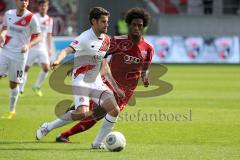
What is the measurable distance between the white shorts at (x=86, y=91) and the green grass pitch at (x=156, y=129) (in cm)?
69

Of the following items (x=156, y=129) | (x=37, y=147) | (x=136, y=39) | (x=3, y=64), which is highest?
(x=136, y=39)

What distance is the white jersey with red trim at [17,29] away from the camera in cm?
1350

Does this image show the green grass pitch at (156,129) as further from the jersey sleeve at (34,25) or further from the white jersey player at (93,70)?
the jersey sleeve at (34,25)

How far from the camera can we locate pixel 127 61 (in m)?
10.4

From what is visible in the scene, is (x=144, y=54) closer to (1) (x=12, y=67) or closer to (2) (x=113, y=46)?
(2) (x=113, y=46)

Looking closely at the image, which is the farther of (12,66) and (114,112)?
(12,66)

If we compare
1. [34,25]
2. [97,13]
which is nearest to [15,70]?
[34,25]

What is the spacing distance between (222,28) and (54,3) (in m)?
9.12

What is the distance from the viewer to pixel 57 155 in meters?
9.12

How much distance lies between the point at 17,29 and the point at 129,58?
3883 mm

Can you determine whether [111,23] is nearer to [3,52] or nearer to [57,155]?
[3,52]

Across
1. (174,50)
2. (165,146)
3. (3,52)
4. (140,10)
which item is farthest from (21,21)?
(174,50)

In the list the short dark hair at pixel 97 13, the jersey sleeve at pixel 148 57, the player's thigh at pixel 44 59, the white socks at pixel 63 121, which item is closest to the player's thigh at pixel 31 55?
the player's thigh at pixel 44 59

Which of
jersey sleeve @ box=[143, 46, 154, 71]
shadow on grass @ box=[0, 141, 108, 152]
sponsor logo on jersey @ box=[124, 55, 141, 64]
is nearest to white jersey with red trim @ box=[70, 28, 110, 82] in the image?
sponsor logo on jersey @ box=[124, 55, 141, 64]
